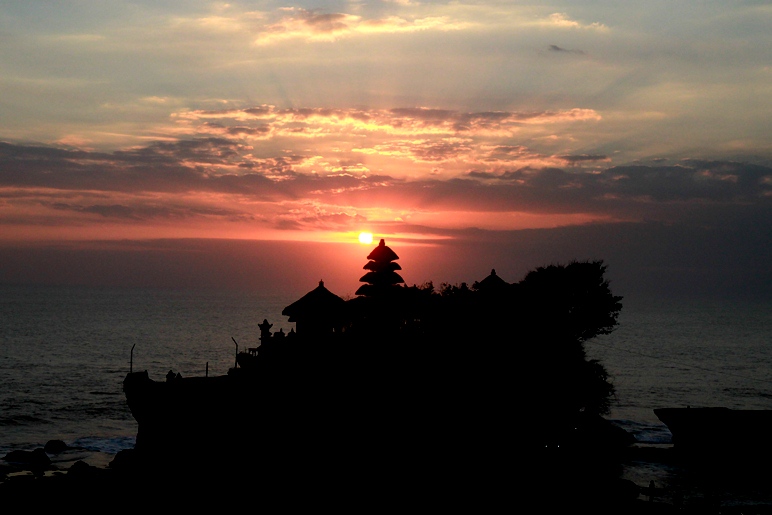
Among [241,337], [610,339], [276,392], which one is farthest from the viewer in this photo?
[610,339]

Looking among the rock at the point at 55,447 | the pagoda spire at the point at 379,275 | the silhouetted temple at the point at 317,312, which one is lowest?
the rock at the point at 55,447

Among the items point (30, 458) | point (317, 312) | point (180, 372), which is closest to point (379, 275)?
point (317, 312)

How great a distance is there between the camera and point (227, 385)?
130 ft

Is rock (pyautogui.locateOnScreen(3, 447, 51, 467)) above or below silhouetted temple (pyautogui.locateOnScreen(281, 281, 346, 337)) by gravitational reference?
below

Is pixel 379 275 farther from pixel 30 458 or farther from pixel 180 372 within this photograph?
pixel 180 372

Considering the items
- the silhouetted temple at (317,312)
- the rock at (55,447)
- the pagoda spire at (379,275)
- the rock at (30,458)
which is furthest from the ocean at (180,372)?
the silhouetted temple at (317,312)

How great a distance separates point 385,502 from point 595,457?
2265cm

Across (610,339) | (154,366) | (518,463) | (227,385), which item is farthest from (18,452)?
(610,339)

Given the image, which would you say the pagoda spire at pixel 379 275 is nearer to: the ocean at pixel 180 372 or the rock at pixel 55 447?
the ocean at pixel 180 372

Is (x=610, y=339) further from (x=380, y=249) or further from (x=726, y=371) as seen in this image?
(x=380, y=249)

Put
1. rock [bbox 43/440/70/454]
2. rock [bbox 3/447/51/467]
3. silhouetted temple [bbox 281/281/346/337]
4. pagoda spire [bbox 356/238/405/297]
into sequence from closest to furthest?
1. silhouetted temple [bbox 281/281/346/337]
2. pagoda spire [bbox 356/238/405/297]
3. rock [bbox 3/447/51/467]
4. rock [bbox 43/440/70/454]

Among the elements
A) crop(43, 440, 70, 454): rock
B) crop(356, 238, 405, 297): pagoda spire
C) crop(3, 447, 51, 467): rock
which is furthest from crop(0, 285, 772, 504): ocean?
crop(356, 238, 405, 297): pagoda spire

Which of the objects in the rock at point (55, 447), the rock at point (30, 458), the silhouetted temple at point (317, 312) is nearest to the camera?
the silhouetted temple at point (317, 312)

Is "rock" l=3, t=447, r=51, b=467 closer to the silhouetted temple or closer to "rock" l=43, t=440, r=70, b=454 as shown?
"rock" l=43, t=440, r=70, b=454
